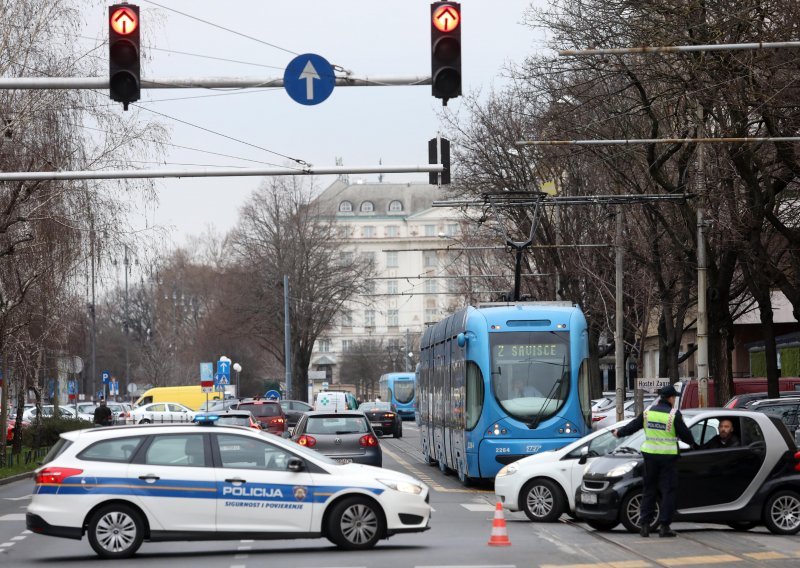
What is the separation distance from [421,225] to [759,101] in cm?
12774

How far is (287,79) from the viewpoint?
15.7m

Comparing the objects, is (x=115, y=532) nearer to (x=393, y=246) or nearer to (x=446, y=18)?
(x=446, y=18)

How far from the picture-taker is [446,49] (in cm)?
1423

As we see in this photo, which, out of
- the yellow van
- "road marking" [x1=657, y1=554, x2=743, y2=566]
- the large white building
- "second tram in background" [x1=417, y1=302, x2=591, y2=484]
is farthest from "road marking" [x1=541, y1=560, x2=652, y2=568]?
the large white building

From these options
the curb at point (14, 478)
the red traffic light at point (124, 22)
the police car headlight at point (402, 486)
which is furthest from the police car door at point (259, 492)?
the curb at point (14, 478)

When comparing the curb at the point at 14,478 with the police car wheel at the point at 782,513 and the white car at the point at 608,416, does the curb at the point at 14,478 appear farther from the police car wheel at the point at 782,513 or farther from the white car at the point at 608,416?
the police car wheel at the point at 782,513

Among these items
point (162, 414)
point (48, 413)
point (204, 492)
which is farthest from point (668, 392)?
point (48, 413)

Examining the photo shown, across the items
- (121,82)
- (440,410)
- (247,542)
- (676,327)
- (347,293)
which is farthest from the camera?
(347,293)

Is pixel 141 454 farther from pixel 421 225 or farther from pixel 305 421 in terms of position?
pixel 421 225

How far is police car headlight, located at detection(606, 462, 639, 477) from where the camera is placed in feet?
57.2

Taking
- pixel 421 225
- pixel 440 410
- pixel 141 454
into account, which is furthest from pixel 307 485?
pixel 421 225

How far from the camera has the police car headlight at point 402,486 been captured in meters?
15.7

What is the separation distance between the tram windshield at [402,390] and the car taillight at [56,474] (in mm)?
71707

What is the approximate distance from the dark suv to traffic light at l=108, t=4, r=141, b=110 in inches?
1162
